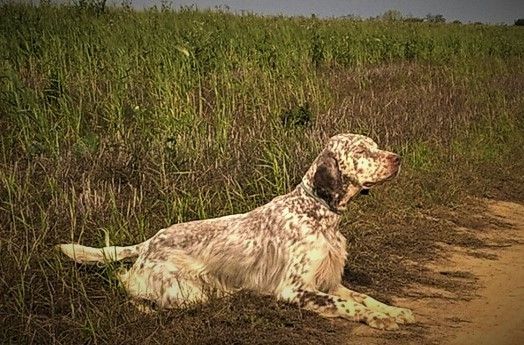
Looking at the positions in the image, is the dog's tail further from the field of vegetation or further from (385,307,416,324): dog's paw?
(385,307,416,324): dog's paw

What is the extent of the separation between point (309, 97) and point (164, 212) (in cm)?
474

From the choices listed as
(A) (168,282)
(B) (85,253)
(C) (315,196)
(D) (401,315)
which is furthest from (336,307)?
(B) (85,253)

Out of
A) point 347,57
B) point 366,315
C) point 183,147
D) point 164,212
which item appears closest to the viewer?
point 366,315

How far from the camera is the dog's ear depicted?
174 inches

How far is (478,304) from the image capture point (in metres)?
4.31

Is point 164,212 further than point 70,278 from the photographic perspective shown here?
Yes

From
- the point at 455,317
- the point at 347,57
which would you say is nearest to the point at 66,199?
the point at 455,317

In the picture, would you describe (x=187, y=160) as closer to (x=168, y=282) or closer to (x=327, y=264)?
(x=168, y=282)

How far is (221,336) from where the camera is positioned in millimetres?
3697

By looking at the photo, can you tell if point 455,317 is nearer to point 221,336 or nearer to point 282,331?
point 282,331

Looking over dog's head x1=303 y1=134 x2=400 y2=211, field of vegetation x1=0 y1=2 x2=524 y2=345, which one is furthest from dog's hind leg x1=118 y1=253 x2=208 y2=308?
dog's head x1=303 y1=134 x2=400 y2=211

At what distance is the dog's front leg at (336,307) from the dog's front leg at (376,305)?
0.07 m

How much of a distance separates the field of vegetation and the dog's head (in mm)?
742

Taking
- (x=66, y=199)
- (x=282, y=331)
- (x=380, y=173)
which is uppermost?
(x=380, y=173)
